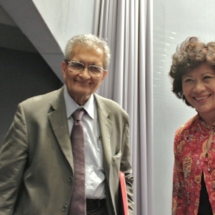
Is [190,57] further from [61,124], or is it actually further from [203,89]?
[61,124]

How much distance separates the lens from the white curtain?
6.24ft

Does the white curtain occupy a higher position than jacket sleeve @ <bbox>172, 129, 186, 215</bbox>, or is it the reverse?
the white curtain

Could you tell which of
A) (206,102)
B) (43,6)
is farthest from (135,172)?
(43,6)

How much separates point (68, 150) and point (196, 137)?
582 mm

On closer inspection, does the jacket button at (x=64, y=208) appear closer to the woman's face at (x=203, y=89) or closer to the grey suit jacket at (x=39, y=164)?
the grey suit jacket at (x=39, y=164)

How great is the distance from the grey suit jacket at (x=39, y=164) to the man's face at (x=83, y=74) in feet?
0.36

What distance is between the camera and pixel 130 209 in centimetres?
121

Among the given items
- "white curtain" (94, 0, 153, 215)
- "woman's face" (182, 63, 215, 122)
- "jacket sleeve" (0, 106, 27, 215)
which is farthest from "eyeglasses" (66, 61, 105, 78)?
"white curtain" (94, 0, 153, 215)

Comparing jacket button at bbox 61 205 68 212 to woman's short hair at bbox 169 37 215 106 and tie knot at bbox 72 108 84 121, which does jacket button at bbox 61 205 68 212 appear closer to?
tie knot at bbox 72 108 84 121

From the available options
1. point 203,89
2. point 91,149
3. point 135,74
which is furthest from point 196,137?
point 135,74

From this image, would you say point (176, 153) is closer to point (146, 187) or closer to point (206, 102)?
point (206, 102)

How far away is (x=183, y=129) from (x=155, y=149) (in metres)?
0.87

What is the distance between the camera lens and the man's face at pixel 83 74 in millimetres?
1077

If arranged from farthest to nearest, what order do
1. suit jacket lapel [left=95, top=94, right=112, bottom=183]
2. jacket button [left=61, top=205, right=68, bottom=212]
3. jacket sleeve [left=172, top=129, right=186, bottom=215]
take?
1. jacket sleeve [left=172, top=129, right=186, bottom=215]
2. suit jacket lapel [left=95, top=94, right=112, bottom=183]
3. jacket button [left=61, top=205, right=68, bottom=212]
